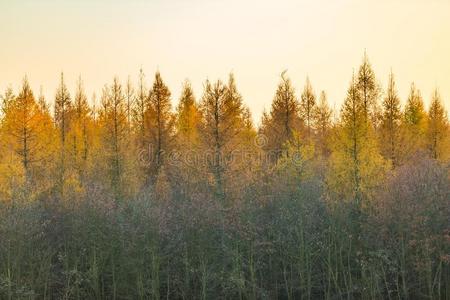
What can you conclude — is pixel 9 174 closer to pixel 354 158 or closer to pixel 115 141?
pixel 115 141

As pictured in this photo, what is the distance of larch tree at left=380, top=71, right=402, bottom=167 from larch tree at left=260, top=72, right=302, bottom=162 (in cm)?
660

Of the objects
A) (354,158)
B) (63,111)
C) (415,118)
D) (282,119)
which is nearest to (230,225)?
(354,158)

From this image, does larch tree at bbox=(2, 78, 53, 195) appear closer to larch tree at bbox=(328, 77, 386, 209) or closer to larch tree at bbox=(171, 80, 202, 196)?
larch tree at bbox=(171, 80, 202, 196)

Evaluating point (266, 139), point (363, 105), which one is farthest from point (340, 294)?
point (266, 139)

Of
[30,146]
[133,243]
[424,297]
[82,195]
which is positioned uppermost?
[30,146]

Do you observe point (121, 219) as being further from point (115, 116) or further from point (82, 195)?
point (115, 116)

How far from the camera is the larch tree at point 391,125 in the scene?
41438mm

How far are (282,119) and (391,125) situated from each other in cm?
874

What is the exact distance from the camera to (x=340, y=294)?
25547 mm

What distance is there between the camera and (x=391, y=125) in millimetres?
43062

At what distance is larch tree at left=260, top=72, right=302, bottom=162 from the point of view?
40219mm

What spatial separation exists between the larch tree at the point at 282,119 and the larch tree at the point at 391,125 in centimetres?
660

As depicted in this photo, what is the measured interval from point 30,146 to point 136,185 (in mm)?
7305

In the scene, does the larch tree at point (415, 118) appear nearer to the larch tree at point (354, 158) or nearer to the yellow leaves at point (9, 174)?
the larch tree at point (354, 158)
